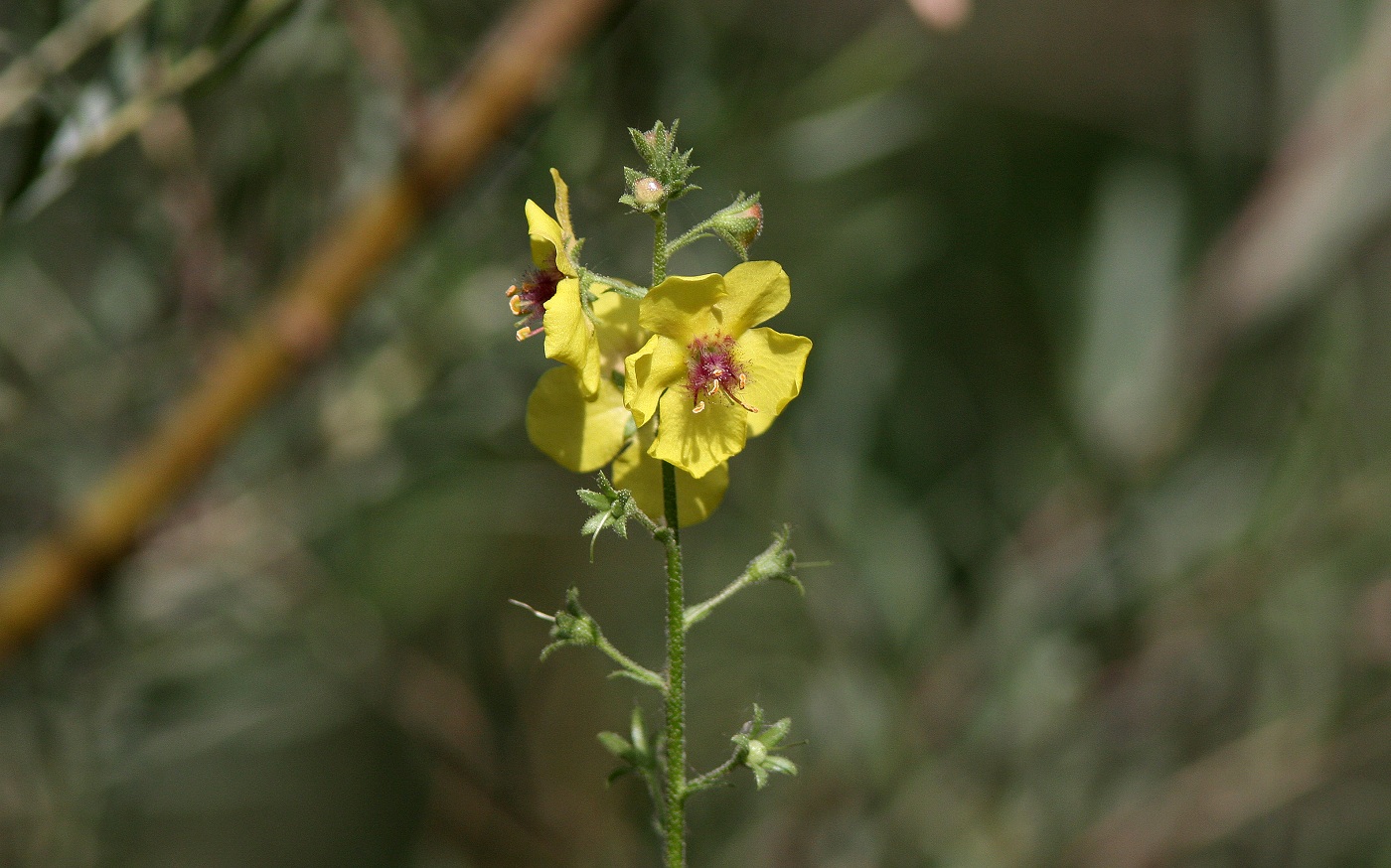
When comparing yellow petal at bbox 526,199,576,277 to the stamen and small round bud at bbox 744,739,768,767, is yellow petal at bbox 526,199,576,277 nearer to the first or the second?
the stamen

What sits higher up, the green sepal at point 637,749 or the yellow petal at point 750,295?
the yellow petal at point 750,295

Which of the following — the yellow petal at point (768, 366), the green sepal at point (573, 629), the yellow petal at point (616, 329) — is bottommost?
the green sepal at point (573, 629)

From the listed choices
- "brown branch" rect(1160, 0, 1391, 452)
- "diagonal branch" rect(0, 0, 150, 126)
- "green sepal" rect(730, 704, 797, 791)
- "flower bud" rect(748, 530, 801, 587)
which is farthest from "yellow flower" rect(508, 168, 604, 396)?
Result: "brown branch" rect(1160, 0, 1391, 452)

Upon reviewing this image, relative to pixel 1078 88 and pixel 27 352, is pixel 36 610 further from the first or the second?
pixel 1078 88

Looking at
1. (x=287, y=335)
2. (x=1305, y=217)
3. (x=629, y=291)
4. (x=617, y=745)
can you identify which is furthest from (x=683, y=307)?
(x=1305, y=217)

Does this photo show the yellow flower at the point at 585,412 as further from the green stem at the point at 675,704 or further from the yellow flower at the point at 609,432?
the green stem at the point at 675,704

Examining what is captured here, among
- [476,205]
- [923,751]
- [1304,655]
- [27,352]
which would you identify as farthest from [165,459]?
[1304,655]

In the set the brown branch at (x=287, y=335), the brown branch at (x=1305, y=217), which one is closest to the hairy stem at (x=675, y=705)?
the brown branch at (x=287, y=335)
